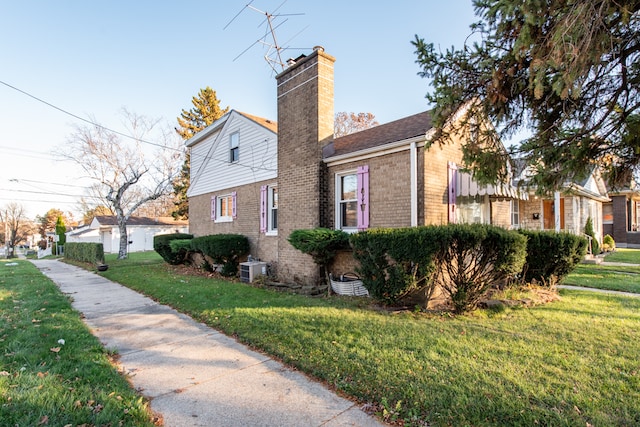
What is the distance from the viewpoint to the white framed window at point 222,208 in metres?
13.8

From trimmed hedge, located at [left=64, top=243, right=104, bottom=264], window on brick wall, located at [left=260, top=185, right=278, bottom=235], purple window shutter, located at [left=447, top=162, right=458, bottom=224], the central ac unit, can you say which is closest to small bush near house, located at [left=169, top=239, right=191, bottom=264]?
the central ac unit

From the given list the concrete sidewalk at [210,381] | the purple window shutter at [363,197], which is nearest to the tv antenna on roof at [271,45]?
the purple window shutter at [363,197]

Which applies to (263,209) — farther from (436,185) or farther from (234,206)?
(436,185)

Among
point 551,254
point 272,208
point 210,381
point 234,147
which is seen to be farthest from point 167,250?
point 551,254

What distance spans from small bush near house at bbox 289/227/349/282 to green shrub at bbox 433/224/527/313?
282 centimetres

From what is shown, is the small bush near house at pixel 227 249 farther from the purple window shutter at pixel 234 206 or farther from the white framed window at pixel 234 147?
the white framed window at pixel 234 147

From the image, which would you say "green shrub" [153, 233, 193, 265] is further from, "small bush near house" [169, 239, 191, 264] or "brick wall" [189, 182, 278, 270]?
"brick wall" [189, 182, 278, 270]

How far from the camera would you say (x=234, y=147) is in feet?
43.9

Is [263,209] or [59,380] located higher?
[263,209]

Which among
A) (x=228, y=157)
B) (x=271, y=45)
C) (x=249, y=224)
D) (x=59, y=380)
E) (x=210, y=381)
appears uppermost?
(x=271, y=45)

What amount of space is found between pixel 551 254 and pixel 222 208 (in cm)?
1192

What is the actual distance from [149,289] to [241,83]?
8.71m

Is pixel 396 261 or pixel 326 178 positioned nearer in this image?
pixel 396 261

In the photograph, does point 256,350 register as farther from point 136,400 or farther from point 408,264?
point 408,264
